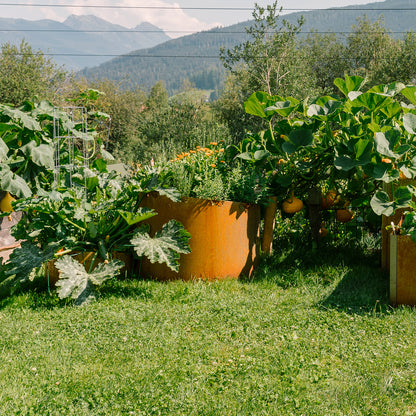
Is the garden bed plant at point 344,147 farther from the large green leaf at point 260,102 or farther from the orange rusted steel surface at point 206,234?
the orange rusted steel surface at point 206,234

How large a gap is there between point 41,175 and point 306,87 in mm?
12491

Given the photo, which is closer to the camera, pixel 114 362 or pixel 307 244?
pixel 114 362

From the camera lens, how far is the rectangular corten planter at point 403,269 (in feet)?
9.32

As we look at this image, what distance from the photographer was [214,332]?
2617 millimetres

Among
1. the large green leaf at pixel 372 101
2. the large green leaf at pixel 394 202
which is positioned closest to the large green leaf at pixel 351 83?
the large green leaf at pixel 372 101

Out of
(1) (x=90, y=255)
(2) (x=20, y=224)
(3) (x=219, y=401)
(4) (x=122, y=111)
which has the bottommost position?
(3) (x=219, y=401)

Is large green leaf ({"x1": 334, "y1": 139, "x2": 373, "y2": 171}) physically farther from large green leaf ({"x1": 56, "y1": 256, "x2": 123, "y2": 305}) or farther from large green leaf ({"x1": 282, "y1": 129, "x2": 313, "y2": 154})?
large green leaf ({"x1": 56, "y1": 256, "x2": 123, "y2": 305})

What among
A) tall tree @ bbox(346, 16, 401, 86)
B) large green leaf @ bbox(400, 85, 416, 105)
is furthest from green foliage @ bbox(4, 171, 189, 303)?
tall tree @ bbox(346, 16, 401, 86)

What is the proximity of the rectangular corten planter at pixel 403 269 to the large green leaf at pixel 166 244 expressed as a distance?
1381 mm

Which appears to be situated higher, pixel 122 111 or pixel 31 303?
pixel 122 111

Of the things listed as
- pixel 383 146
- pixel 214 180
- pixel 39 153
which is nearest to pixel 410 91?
pixel 383 146

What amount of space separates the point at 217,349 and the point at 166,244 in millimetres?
966

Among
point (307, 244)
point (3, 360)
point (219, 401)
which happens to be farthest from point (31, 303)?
point (307, 244)

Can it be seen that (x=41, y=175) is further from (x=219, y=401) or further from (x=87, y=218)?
(x=219, y=401)
